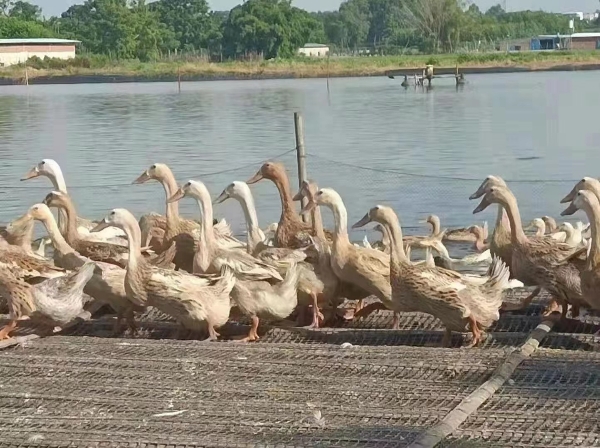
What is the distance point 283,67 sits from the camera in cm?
7019

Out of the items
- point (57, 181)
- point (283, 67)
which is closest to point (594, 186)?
point (57, 181)

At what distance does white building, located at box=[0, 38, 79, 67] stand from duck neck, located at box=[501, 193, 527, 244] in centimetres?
7453

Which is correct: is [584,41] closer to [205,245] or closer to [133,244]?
[205,245]

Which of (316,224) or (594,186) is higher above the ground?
(594,186)

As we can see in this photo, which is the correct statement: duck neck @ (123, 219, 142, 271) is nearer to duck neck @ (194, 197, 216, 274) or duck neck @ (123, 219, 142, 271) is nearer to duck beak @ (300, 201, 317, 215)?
duck neck @ (194, 197, 216, 274)

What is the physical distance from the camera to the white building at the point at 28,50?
80438mm

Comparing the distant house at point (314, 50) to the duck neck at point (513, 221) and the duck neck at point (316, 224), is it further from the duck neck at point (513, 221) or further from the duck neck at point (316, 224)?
the duck neck at point (513, 221)

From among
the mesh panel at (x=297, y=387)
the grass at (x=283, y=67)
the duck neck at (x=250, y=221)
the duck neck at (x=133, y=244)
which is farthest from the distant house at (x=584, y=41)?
the mesh panel at (x=297, y=387)

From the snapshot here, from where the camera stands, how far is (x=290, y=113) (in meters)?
35.4

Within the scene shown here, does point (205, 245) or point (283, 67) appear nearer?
point (205, 245)

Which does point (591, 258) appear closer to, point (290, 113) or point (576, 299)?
point (576, 299)

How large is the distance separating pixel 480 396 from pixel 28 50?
8038cm

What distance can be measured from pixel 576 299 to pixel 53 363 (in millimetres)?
3518

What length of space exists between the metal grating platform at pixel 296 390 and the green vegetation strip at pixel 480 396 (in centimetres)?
5
